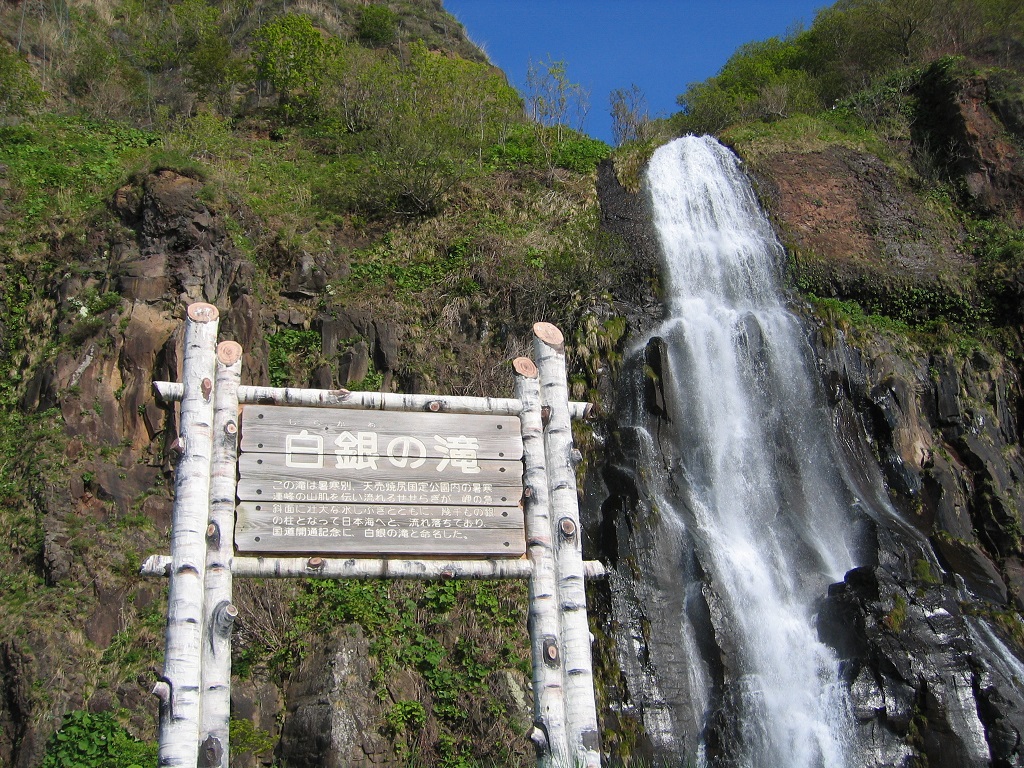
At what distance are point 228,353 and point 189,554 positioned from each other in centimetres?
133

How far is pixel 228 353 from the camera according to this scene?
234 inches

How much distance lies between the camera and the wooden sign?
5707 millimetres

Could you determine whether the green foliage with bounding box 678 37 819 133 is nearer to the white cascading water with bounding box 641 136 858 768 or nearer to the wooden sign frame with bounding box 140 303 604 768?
the white cascading water with bounding box 641 136 858 768

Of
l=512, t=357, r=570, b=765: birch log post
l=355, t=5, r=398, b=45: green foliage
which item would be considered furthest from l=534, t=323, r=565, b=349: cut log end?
l=355, t=5, r=398, b=45: green foliage

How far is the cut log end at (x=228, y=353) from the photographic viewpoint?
5.91 metres

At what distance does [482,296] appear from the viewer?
1689 cm

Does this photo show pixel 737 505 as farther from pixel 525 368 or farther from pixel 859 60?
pixel 859 60

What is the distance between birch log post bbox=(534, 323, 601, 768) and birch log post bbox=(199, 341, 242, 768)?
207 cm

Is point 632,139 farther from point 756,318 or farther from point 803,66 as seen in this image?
point 803,66

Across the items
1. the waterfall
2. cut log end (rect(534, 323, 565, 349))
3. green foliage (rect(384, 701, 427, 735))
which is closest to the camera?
cut log end (rect(534, 323, 565, 349))

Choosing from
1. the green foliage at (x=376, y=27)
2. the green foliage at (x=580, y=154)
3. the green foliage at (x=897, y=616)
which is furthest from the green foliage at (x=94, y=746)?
the green foliage at (x=376, y=27)

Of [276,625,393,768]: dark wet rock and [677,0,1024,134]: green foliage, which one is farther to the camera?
[677,0,1024,134]: green foliage

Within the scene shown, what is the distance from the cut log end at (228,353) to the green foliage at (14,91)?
54.6 ft

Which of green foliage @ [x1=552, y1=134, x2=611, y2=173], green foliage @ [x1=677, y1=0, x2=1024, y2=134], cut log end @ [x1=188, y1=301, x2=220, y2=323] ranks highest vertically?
green foliage @ [x1=677, y1=0, x2=1024, y2=134]
